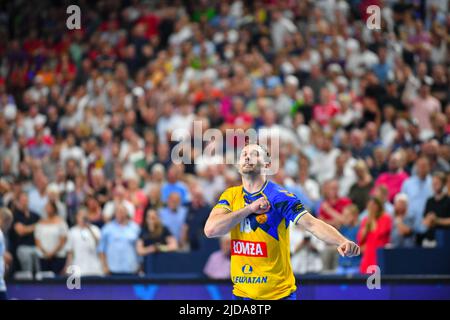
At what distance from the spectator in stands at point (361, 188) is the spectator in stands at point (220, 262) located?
2323mm

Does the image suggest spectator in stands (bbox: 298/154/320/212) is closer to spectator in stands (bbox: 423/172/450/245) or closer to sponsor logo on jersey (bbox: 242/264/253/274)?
spectator in stands (bbox: 423/172/450/245)

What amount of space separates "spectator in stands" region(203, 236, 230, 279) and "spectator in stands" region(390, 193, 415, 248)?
2.35 m

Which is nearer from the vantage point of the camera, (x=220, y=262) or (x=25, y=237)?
(x=220, y=262)

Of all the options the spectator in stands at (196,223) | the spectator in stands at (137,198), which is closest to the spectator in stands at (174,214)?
the spectator in stands at (196,223)

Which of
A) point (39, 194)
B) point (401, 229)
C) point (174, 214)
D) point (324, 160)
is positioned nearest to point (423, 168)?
point (401, 229)

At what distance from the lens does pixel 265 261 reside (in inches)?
316

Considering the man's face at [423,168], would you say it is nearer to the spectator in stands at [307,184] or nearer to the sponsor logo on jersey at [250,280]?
the spectator in stands at [307,184]

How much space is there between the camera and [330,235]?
7586mm

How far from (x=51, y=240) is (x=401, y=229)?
205 inches

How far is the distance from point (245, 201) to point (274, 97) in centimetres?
1002

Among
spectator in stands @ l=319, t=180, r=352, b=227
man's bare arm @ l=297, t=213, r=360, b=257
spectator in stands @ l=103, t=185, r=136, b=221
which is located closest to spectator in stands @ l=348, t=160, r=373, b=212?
spectator in stands @ l=319, t=180, r=352, b=227

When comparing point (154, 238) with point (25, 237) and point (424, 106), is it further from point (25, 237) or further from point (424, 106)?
point (424, 106)

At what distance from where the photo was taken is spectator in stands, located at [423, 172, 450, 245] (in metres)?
14.0

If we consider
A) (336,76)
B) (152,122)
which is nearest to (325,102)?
(336,76)
